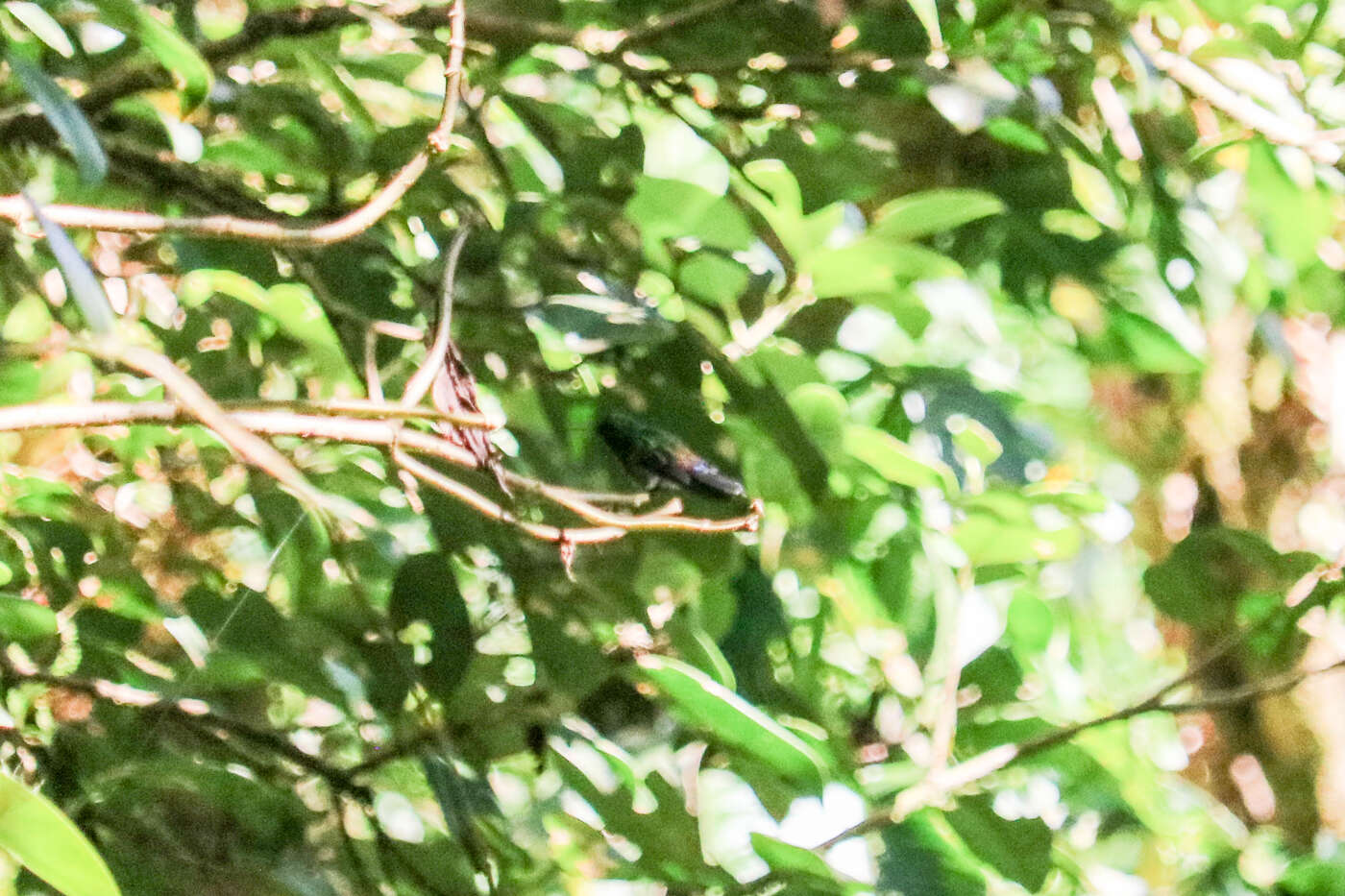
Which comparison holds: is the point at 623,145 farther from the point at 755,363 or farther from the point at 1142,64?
the point at 1142,64

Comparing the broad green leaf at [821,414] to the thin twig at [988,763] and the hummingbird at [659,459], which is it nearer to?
the hummingbird at [659,459]

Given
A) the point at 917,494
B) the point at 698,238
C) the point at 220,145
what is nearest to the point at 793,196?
the point at 698,238

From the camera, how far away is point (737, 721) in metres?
0.43

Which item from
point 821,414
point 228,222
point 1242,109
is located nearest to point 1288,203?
point 1242,109

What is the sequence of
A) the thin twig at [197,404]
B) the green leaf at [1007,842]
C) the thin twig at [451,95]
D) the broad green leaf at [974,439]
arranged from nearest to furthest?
the thin twig at [197,404] < the thin twig at [451,95] < the green leaf at [1007,842] < the broad green leaf at [974,439]

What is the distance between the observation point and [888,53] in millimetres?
601

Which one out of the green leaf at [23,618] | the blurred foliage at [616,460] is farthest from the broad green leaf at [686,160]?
the green leaf at [23,618]

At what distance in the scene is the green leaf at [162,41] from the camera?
15.1 inches

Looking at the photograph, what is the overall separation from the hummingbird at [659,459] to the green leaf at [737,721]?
82mm

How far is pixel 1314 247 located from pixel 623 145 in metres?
0.40

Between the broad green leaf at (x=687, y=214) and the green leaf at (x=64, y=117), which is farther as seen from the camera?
the broad green leaf at (x=687, y=214)

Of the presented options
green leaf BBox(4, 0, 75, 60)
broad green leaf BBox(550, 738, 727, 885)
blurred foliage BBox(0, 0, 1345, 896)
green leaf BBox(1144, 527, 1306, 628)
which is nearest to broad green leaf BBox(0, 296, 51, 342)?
blurred foliage BBox(0, 0, 1345, 896)

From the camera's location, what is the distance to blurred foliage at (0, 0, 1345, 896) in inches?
20.1

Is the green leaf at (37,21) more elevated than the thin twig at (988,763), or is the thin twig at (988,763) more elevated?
the green leaf at (37,21)
